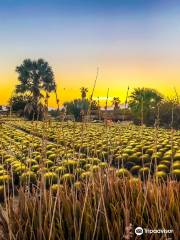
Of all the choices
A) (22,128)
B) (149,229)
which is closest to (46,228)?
(149,229)

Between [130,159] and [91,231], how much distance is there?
10501mm

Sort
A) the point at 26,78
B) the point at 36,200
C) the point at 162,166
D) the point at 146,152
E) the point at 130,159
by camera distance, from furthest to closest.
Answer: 1. the point at 26,78
2. the point at 146,152
3. the point at 130,159
4. the point at 162,166
5. the point at 36,200

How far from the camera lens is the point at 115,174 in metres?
5.61

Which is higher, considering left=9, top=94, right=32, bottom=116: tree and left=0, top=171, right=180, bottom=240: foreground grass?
left=9, top=94, right=32, bottom=116: tree

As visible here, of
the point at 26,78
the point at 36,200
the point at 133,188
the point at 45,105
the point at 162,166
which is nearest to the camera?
the point at 45,105

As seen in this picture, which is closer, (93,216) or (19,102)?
(93,216)

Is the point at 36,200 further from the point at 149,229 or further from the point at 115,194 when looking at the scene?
the point at 149,229

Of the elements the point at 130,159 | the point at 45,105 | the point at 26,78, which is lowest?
the point at 130,159

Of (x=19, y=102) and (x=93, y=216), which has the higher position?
(x=19, y=102)

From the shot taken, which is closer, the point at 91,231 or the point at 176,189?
the point at 91,231

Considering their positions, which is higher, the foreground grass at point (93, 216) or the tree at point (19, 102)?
the tree at point (19, 102)

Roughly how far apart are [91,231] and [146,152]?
38.6 feet

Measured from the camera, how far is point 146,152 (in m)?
16.0

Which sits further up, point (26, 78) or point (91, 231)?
point (26, 78)
